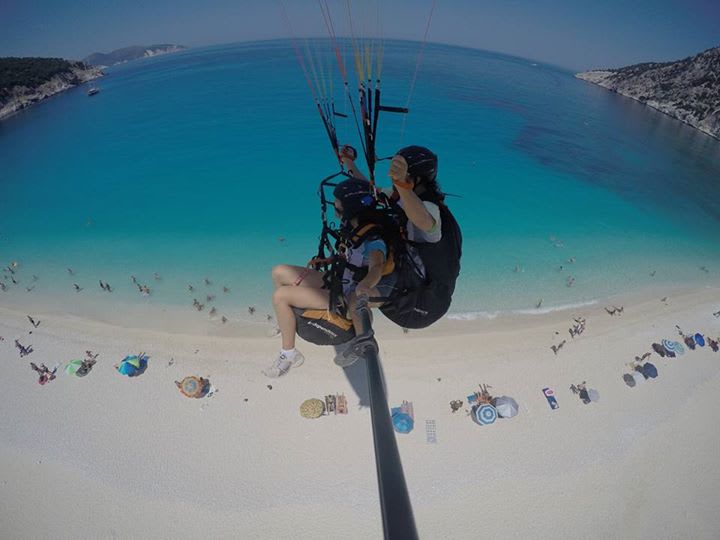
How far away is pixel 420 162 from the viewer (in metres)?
2.89

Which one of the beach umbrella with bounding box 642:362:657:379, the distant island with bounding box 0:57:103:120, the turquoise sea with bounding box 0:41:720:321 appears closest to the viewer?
the beach umbrella with bounding box 642:362:657:379

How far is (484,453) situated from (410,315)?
6131mm

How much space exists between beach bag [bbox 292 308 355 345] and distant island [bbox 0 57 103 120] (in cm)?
6479

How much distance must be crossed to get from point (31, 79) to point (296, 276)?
79.9 metres

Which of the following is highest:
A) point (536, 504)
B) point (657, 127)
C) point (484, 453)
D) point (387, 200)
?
point (657, 127)

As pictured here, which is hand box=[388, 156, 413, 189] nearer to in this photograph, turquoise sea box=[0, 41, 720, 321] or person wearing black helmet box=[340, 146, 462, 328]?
person wearing black helmet box=[340, 146, 462, 328]

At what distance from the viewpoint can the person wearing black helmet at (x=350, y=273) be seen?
297cm

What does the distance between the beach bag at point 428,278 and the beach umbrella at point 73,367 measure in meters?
10.2

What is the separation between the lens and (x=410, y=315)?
11.5 ft

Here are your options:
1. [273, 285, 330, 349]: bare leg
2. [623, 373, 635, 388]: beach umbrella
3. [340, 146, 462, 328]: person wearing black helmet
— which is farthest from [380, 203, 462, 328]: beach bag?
[623, 373, 635, 388]: beach umbrella

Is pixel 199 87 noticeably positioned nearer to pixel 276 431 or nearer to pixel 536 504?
pixel 276 431

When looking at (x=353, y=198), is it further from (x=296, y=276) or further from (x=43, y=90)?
(x=43, y=90)

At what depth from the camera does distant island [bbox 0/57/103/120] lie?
1890 inches

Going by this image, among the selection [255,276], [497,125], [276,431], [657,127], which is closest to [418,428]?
[276,431]
